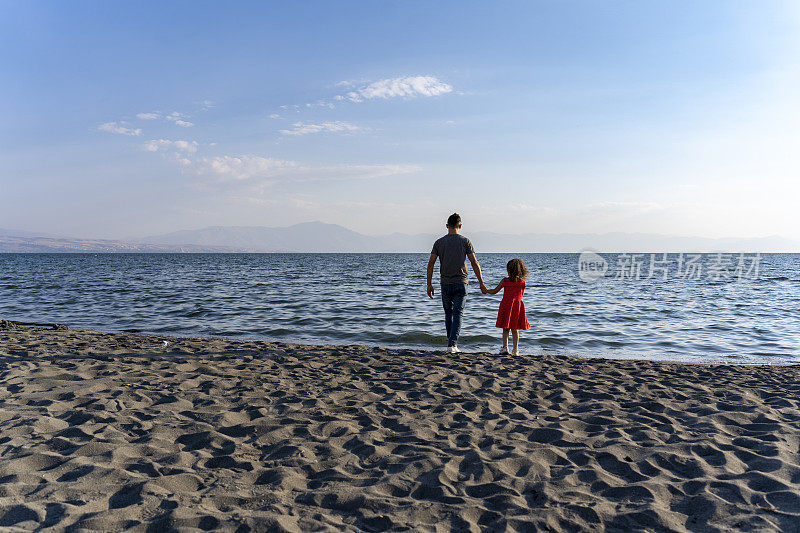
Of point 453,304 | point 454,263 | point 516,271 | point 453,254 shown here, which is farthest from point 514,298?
point 453,254

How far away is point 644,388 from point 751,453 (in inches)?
87.3

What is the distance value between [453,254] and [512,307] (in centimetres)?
148

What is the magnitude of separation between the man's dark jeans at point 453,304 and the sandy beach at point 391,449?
2018mm

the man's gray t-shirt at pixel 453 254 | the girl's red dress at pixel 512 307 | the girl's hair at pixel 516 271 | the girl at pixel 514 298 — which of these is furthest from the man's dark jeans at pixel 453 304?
the girl's hair at pixel 516 271

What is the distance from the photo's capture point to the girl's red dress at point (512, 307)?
28.8 ft

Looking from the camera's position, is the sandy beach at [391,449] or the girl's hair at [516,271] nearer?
the sandy beach at [391,449]

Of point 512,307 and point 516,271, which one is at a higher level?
point 516,271

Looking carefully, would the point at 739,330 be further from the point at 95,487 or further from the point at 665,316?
the point at 95,487

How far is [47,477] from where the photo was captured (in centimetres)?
346

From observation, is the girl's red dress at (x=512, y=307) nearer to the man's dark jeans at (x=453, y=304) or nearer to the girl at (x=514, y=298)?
the girl at (x=514, y=298)

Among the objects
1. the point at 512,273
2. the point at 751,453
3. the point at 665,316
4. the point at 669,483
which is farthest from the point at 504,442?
the point at 665,316

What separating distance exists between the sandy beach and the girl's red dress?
1.82 m

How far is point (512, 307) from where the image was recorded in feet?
29.0

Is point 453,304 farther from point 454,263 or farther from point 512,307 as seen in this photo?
point 512,307
